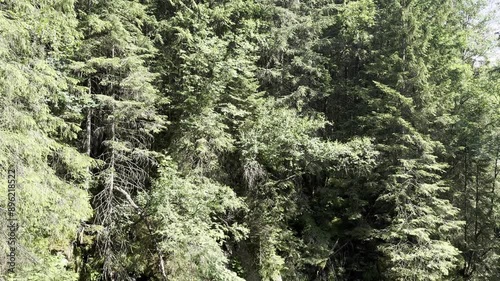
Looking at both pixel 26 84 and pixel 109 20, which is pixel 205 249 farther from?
pixel 109 20

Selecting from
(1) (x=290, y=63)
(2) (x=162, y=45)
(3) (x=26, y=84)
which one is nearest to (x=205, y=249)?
(3) (x=26, y=84)

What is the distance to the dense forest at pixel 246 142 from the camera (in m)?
7.05

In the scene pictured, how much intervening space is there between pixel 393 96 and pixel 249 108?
5139 millimetres

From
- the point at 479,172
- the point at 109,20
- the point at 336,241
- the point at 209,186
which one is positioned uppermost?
the point at 109,20

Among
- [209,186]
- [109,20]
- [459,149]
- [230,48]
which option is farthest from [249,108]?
[459,149]

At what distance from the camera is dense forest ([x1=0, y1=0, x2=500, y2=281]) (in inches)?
278

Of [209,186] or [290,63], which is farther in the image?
[290,63]

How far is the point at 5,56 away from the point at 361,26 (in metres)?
14.1

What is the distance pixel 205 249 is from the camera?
8.39 metres

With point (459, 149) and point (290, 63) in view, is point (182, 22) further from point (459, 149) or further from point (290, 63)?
point (459, 149)

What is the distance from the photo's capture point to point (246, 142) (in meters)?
11.2

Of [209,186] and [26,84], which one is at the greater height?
[26,84]

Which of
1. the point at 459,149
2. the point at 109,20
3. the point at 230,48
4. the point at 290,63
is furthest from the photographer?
the point at 290,63

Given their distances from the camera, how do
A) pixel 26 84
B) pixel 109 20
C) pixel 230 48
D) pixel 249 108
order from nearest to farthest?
pixel 26 84
pixel 109 20
pixel 249 108
pixel 230 48
